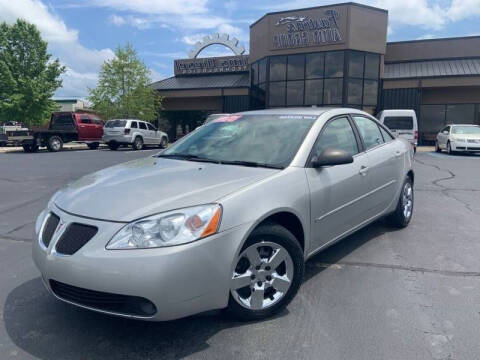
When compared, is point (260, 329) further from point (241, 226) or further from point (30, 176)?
point (30, 176)

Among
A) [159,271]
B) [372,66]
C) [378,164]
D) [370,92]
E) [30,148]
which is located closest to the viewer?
[159,271]

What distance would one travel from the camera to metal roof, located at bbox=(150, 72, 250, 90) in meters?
32.0

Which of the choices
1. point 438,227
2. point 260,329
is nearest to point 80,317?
point 260,329

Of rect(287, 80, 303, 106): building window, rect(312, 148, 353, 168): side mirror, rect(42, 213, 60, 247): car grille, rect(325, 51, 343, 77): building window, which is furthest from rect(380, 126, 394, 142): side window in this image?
rect(287, 80, 303, 106): building window

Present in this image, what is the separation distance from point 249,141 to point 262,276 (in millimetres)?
1350

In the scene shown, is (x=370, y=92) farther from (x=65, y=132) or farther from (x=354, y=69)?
(x=65, y=132)

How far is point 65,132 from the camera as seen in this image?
21.3 metres

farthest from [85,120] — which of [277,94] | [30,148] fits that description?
[277,94]

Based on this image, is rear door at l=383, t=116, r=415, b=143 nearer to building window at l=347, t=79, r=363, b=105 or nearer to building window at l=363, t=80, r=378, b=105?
building window at l=347, t=79, r=363, b=105

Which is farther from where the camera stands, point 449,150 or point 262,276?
point 449,150

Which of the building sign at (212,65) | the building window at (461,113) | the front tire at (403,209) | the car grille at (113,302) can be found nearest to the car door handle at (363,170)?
the front tire at (403,209)

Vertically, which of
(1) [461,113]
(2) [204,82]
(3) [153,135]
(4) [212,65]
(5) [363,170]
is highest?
(4) [212,65]

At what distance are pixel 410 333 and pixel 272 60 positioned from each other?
27.7m

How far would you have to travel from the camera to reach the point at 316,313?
2.99 m
